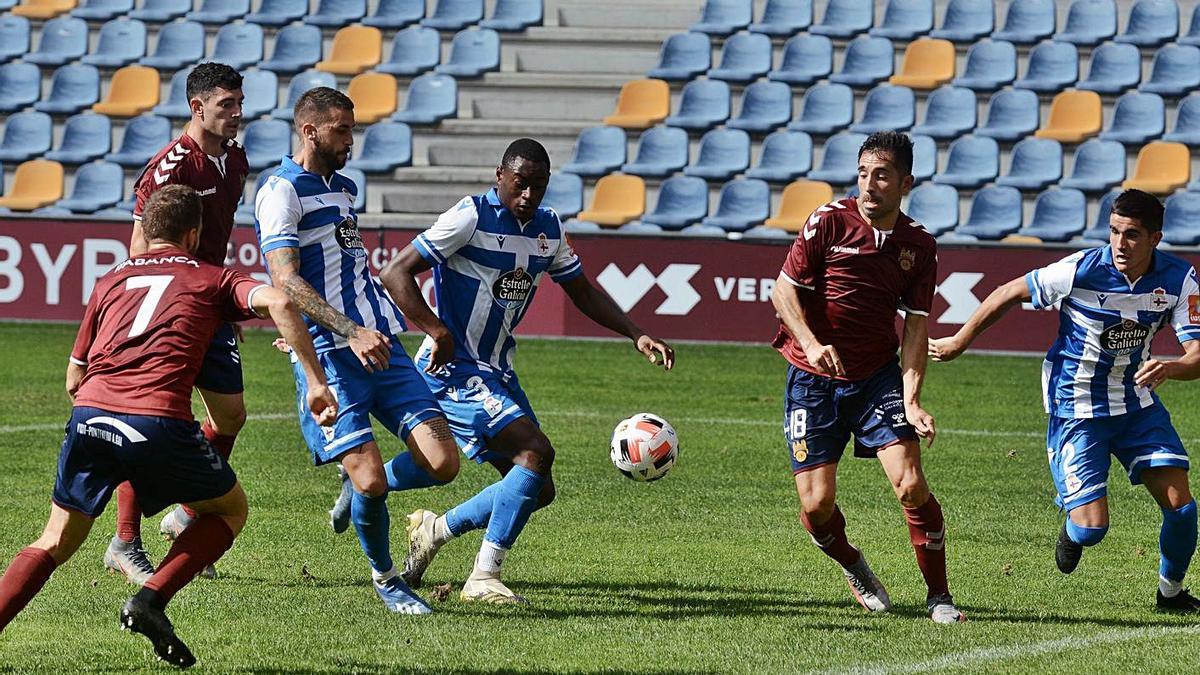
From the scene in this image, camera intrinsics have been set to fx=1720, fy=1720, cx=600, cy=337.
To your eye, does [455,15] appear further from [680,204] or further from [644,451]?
[644,451]

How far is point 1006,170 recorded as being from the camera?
2097cm

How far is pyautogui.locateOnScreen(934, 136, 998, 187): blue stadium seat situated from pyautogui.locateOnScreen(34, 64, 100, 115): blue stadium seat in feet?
37.9

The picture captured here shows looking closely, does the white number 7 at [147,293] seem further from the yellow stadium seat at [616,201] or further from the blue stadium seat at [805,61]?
the blue stadium seat at [805,61]

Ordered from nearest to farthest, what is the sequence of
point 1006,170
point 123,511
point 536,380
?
point 123,511 < point 536,380 < point 1006,170

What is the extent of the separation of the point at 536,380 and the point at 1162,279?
29.1ft

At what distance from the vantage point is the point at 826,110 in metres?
21.6

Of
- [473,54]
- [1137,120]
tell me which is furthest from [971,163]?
[473,54]

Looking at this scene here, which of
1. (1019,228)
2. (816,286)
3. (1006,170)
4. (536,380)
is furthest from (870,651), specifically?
(1006,170)

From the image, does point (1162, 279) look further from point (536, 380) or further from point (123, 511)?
point (536, 380)

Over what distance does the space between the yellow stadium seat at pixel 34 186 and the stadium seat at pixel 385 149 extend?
3.90 meters

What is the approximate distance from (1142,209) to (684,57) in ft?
52.7

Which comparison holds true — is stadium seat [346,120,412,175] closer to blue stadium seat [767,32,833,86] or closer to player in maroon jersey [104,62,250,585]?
blue stadium seat [767,32,833,86]

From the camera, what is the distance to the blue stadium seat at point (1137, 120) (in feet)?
66.7

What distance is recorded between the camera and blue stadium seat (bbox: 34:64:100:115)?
930 inches
